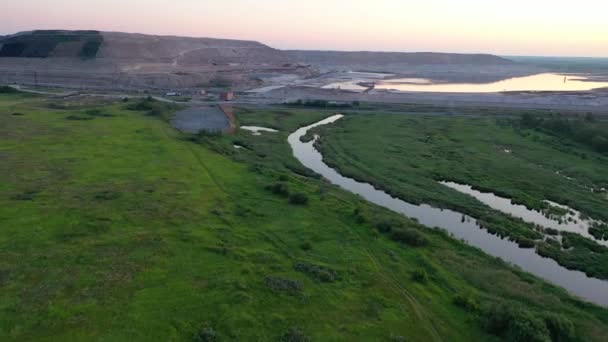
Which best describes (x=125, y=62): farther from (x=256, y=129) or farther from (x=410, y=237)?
(x=410, y=237)

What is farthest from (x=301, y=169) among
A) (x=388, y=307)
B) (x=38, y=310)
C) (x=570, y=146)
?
(x=570, y=146)

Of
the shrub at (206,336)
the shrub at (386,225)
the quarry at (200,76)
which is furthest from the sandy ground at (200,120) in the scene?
the shrub at (206,336)

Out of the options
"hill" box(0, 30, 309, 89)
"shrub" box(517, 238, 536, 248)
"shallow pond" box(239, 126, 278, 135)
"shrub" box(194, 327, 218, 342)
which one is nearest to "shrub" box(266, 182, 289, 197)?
"shrub" box(517, 238, 536, 248)

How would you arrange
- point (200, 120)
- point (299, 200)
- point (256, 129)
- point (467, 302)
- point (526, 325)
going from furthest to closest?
point (200, 120) → point (256, 129) → point (299, 200) → point (467, 302) → point (526, 325)

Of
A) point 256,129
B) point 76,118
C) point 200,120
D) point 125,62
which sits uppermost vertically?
point 125,62

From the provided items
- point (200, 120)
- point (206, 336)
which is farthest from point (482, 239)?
point (200, 120)

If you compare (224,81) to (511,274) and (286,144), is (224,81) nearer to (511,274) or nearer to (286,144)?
(286,144)

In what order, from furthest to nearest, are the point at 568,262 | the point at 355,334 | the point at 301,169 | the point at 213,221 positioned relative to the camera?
the point at 301,169 < the point at 213,221 < the point at 568,262 < the point at 355,334
